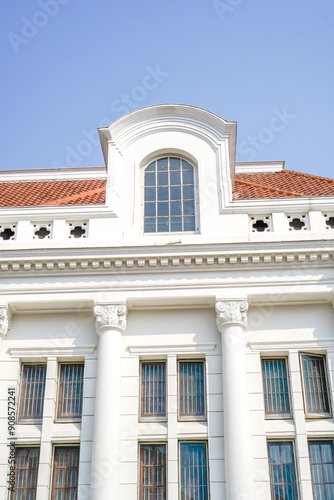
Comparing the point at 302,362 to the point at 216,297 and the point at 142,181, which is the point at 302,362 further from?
the point at 142,181

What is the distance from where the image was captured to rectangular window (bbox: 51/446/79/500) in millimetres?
17141

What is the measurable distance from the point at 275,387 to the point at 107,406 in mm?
4243

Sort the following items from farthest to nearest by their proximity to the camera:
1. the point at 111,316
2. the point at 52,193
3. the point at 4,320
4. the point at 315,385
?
the point at 52,193 → the point at 4,320 → the point at 111,316 → the point at 315,385

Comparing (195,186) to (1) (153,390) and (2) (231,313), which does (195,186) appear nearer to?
(2) (231,313)

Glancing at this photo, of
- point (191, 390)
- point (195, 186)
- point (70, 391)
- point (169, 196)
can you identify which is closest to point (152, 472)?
point (191, 390)

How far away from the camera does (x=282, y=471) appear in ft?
56.3

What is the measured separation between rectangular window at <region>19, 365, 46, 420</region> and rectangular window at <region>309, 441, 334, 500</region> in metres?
6.70

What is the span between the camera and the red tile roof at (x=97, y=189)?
21.6 m

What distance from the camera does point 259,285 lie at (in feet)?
61.7

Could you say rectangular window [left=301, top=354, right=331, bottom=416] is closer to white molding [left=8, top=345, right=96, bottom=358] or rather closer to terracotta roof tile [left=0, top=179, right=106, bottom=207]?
white molding [left=8, top=345, right=96, bottom=358]

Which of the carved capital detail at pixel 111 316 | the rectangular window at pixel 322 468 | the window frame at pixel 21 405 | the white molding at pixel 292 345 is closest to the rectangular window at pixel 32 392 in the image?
the window frame at pixel 21 405

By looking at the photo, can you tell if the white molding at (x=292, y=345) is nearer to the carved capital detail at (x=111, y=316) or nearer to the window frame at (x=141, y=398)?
the window frame at (x=141, y=398)

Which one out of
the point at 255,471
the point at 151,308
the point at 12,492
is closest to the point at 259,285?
the point at 151,308

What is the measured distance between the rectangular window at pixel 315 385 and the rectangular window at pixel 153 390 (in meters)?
3.52
